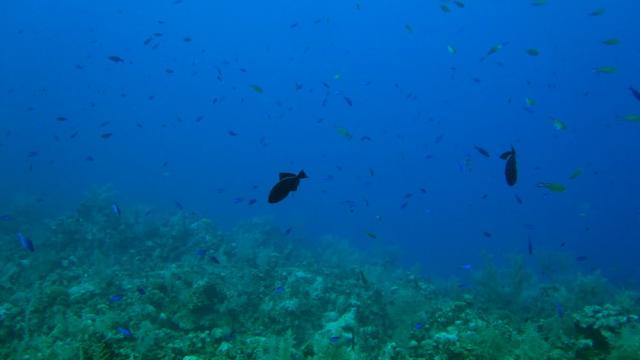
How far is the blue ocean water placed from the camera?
184 feet

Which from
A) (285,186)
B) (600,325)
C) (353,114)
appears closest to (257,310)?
(285,186)

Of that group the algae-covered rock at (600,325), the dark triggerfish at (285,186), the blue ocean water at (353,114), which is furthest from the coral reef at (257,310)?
the blue ocean water at (353,114)

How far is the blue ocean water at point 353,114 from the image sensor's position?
56.1 meters

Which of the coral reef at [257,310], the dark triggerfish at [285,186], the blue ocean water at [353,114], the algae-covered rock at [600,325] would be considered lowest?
the blue ocean water at [353,114]

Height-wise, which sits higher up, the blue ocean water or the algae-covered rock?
the algae-covered rock

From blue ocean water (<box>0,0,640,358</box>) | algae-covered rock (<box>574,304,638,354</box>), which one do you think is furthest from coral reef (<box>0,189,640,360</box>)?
blue ocean water (<box>0,0,640,358</box>)

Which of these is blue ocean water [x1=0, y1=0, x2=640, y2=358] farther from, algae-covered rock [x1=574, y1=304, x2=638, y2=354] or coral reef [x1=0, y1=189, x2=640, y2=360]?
algae-covered rock [x1=574, y1=304, x2=638, y2=354]

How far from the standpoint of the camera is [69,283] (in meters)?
9.93

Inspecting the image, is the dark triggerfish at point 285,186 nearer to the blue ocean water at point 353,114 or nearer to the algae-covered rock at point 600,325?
the algae-covered rock at point 600,325

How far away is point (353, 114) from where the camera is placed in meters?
157

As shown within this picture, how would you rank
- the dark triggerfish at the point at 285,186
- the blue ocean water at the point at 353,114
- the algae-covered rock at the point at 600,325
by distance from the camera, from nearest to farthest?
the dark triggerfish at the point at 285,186
the algae-covered rock at the point at 600,325
the blue ocean water at the point at 353,114

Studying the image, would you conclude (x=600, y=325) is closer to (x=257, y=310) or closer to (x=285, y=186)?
(x=285, y=186)

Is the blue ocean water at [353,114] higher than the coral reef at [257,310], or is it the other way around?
the coral reef at [257,310]

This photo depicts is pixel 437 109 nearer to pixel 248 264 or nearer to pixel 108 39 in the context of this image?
pixel 108 39
